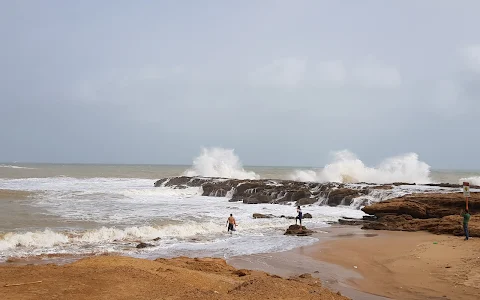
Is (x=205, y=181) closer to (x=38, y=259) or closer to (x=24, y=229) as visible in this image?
(x=24, y=229)

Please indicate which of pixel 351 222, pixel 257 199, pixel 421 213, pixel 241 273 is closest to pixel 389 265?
pixel 241 273

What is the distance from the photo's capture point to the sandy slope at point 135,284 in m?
5.96

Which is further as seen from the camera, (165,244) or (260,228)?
(260,228)

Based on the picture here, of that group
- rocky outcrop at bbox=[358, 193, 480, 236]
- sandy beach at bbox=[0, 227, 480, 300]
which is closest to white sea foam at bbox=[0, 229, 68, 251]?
sandy beach at bbox=[0, 227, 480, 300]

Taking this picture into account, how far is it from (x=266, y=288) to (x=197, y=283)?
1.25 meters

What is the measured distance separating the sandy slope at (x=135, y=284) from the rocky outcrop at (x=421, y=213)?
1195cm

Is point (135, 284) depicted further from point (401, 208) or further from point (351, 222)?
point (401, 208)

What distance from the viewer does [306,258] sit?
40.7ft

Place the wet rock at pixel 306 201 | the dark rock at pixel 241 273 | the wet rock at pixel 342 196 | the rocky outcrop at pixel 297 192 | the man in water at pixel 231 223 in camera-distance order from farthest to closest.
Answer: the wet rock at pixel 306 201
the rocky outcrop at pixel 297 192
the wet rock at pixel 342 196
the man in water at pixel 231 223
the dark rock at pixel 241 273

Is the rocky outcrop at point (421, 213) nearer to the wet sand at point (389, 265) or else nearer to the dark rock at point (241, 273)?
the wet sand at point (389, 265)

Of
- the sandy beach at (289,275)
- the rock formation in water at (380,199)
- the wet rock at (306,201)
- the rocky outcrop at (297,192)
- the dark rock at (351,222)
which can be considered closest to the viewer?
the sandy beach at (289,275)

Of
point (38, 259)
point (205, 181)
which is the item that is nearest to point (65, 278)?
point (38, 259)

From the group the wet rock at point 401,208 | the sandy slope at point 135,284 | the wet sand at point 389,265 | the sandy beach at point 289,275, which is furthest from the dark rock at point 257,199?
the sandy slope at point 135,284

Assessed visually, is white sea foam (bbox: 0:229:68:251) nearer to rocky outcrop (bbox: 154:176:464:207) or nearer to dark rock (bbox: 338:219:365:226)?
dark rock (bbox: 338:219:365:226)
